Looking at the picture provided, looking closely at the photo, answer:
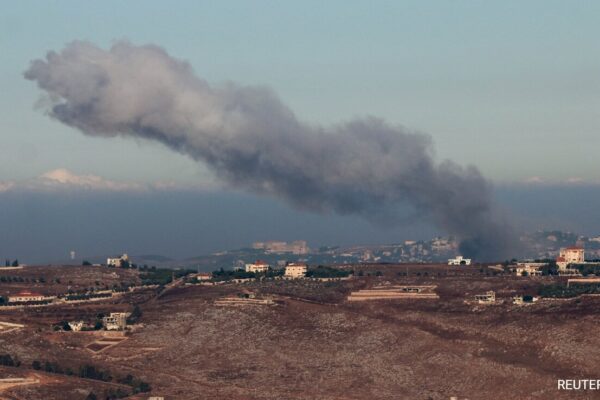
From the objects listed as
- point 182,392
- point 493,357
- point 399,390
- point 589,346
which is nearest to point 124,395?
point 182,392

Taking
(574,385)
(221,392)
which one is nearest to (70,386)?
(221,392)

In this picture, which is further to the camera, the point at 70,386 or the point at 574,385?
the point at 70,386

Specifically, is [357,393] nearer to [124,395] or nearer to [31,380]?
[124,395]

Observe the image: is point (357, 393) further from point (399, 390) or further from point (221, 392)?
point (221, 392)

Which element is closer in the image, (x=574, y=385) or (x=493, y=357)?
(x=574, y=385)

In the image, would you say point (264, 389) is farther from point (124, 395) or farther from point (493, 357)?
point (493, 357)

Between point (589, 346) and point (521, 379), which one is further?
point (589, 346)

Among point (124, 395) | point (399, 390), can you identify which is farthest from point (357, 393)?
point (124, 395)
